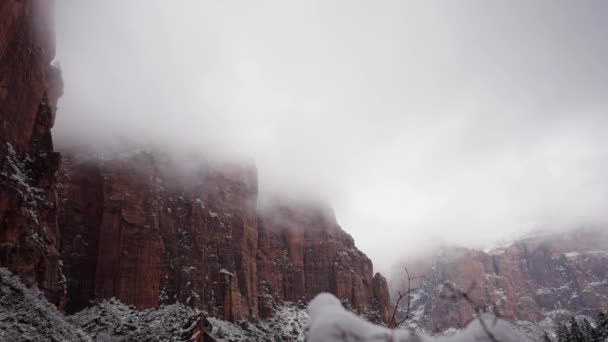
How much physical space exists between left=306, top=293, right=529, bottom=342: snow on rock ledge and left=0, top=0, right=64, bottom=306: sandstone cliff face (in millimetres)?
29594

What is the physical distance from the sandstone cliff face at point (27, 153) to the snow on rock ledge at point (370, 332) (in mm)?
29594

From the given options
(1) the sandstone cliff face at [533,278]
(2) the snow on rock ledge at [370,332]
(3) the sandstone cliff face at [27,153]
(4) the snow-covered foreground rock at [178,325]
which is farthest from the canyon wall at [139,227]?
(1) the sandstone cliff face at [533,278]

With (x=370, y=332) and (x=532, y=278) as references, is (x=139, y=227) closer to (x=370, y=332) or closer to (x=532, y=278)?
(x=370, y=332)

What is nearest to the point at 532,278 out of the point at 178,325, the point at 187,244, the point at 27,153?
the point at 187,244

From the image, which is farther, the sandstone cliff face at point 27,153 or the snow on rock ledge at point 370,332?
the sandstone cliff face at point 27,153

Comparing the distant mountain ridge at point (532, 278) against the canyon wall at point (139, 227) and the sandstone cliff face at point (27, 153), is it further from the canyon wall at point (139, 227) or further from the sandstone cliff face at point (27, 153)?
the sandstone cliff face at point (27, 153)

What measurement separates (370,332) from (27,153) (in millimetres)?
35658

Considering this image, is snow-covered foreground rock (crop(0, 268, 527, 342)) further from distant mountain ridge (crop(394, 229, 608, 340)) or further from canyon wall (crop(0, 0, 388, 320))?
distant mountain ridge (crop(394, 229, 608, 340))

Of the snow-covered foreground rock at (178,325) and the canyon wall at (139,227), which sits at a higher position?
the canyon wall at (139,227)

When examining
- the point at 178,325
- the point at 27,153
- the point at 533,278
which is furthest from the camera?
the point at 533,278

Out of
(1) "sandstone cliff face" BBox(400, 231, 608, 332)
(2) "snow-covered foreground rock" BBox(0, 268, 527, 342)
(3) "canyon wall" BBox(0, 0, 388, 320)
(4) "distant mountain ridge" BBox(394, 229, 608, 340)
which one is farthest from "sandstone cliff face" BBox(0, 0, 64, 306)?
(4) "distant mountain ridge" BBox(394, 229, 608, 340)

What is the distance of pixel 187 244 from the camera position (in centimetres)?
6512

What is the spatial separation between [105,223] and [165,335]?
16454 mm

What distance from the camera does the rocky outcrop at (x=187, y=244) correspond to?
53.9 meters
